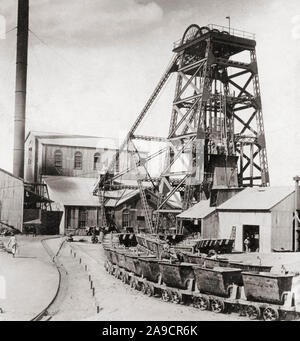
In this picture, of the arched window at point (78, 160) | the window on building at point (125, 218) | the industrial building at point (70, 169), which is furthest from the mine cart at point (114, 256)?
the arched window at point (78, 160)

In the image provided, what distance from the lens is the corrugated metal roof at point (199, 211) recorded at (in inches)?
1142

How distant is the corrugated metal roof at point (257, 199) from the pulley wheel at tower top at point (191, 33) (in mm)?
13032

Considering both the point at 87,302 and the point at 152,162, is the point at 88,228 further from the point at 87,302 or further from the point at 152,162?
the point at 87,302

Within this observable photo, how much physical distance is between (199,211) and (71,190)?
57.1 feet

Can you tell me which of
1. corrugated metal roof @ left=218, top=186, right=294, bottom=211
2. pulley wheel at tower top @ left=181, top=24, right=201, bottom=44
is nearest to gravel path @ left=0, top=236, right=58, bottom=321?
corrugated metal roof @ left=218, top=186, right=294, bottom=211

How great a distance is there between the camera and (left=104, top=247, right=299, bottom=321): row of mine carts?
36.9 ft

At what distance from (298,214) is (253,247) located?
125 inches

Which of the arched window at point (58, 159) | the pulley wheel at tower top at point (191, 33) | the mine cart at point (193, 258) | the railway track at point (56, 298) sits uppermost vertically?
the pulley wheel at tower top at point (191, 33)

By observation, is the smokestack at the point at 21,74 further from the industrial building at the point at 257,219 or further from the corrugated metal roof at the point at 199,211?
the industrial building at the point at 257,219

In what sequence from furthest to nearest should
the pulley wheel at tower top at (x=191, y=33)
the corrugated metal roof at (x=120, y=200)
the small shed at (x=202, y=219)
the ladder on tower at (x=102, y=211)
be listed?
1. the corrugated metal roof at (x=120, y=200)
2. the ladder on tower at (x=102, y=211)
3. the pulley wheel at tower top at (x=191, y=33)
4. the small shed at (x=202, y=219)

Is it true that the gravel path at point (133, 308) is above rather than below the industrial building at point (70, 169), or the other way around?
below

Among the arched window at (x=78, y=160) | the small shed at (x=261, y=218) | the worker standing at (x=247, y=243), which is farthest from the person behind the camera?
the arched window at (x=78, y=160)

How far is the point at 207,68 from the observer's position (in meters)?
32.0
